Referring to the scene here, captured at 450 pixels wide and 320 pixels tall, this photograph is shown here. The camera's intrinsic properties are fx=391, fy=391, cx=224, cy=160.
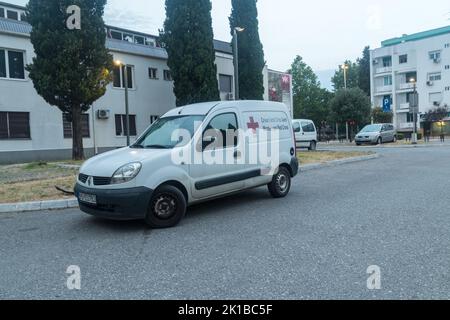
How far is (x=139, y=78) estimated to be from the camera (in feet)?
84.2

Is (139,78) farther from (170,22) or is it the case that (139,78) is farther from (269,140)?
(269,140)

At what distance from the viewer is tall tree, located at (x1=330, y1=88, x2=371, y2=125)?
4244 centimetres

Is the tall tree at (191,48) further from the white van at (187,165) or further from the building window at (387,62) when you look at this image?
the building window at (387,62)

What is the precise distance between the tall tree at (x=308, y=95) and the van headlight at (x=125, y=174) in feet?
204

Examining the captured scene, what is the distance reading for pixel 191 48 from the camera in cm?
2219

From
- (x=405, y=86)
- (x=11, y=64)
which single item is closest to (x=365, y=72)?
(x=405, y=86)

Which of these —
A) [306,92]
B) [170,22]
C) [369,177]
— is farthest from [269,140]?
[306,92]

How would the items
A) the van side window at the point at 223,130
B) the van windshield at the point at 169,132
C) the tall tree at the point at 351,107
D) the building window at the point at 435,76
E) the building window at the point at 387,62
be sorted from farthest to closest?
the building window at the point at 387,62
the building window at the point at 435,76
the tall tree at the point at 351,107
the van side window at the point at 223,130
the van windshield at the point at 169,132

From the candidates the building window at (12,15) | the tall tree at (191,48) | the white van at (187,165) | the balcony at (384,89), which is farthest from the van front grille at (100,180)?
the balcony at (384,89)

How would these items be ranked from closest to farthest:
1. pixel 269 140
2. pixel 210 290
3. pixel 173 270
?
pixel 210 290
pixel 173 270
pixel 269 140

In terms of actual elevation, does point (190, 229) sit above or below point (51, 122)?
below

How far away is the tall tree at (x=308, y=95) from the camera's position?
6638cm

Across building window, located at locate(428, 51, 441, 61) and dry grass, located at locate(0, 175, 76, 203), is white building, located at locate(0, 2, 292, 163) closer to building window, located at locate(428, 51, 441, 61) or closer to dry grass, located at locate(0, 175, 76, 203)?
dry grass, located at locate(0, 175, 76, 203)

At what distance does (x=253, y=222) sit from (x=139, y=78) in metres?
21.3
